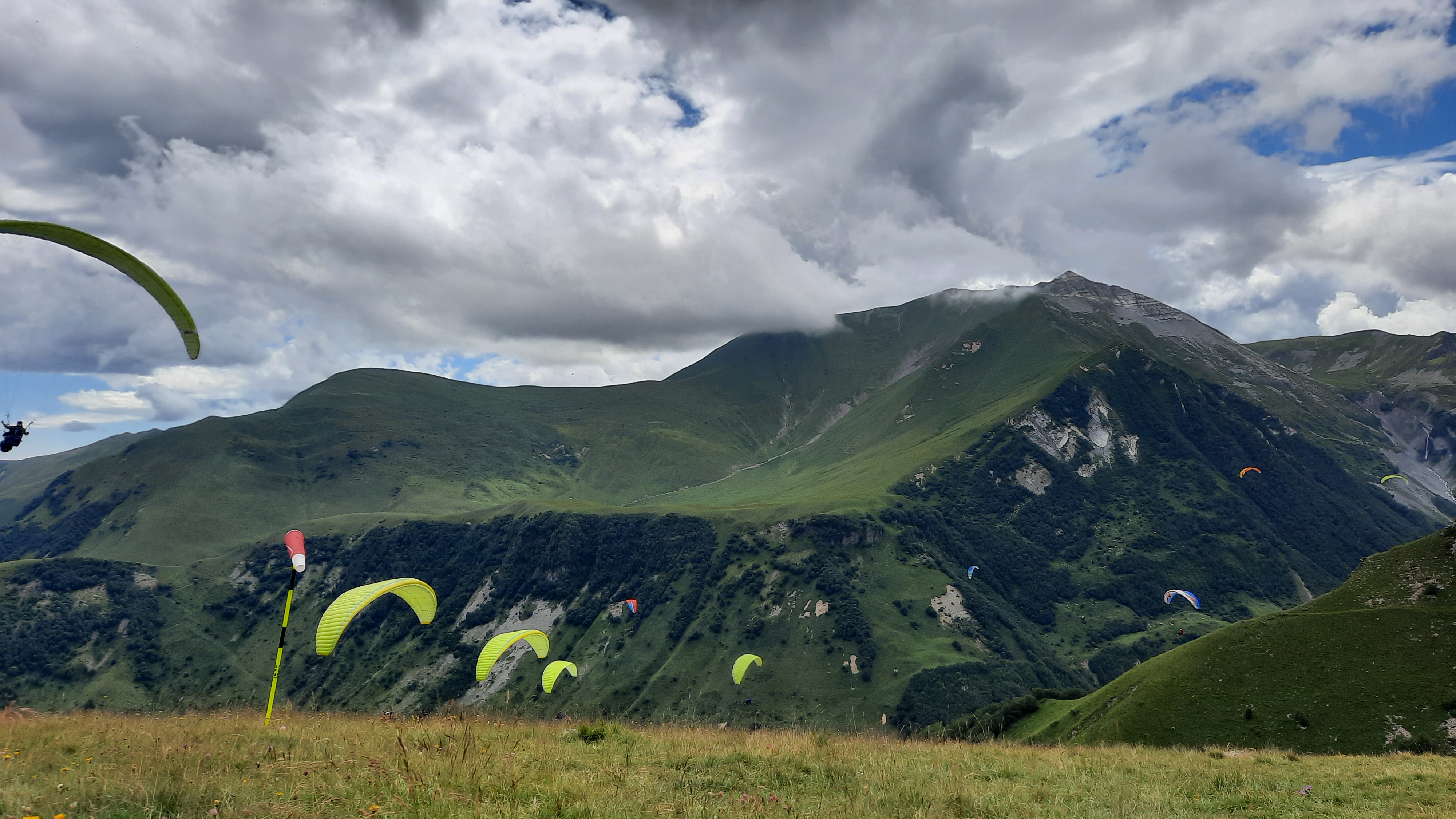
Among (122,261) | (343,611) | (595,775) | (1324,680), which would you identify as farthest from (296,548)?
(1324,680)

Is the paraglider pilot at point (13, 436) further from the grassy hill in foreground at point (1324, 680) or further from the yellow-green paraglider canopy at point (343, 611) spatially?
the grassy hill in foreground at point (1324, 680)

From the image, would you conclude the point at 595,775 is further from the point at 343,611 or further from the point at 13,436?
the point at 13,436

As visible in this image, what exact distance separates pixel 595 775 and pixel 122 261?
15175 millimetres

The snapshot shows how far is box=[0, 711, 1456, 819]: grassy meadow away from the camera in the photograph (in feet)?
24.7

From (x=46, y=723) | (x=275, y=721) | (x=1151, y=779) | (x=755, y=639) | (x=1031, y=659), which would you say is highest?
(x=46, y=723)

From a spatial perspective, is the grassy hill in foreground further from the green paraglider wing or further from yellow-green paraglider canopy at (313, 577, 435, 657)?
the green paraglider wing

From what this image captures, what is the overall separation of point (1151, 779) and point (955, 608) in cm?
20144

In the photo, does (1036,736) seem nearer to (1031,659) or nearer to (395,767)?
(395,767)

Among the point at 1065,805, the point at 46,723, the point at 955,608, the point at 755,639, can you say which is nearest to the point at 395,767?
the point at 46,723

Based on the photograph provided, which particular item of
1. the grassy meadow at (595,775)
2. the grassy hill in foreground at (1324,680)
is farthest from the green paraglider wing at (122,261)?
the grassy hill in foreground at (1324,680)

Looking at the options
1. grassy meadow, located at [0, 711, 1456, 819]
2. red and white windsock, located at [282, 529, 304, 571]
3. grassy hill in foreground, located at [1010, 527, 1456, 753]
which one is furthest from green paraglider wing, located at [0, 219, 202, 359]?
grassy hill in foreground, located at [1010, 527, 1456, 753]

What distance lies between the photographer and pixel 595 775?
30.8 ft

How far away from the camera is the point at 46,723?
12078 mm

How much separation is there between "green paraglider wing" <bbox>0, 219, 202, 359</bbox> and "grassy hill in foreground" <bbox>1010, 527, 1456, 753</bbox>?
54.4m
